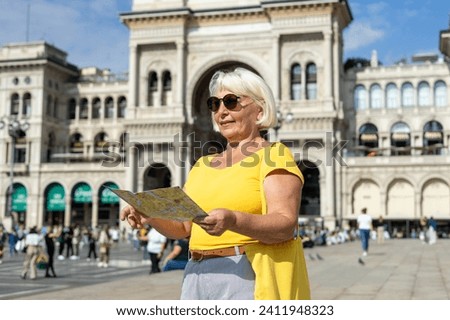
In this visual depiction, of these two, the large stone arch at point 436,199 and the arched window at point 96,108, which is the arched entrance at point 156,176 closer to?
the arched window at point 96,108

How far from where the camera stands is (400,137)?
53094mm

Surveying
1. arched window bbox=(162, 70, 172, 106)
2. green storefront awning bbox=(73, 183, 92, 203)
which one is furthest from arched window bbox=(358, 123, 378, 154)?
green storefront awning bbox=(73, 183, 92, 203)

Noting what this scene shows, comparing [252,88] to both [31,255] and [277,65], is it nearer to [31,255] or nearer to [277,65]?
[31,255]

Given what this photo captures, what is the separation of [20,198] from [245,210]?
57.3m

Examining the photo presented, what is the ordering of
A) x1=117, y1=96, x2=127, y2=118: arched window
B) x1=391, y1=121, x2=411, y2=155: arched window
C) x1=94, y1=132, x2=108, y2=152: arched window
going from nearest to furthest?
x1=391, y1=121, x2=411, y2=155: arched window
x1=94, y1=132, x2=108, y2=152: arched window
x1=117, y1=96, x2=127, y2=118: arched window

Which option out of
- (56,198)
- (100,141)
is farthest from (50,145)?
(56,198)

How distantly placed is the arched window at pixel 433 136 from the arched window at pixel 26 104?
115 ft

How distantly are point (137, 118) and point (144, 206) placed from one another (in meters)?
49.9

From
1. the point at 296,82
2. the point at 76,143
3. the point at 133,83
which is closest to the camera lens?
the point at 296,82

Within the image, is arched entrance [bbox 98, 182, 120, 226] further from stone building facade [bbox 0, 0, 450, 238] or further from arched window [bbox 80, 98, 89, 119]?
arched window [bbox 80, 98, 89, 119]

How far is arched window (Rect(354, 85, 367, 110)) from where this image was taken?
54.0 m

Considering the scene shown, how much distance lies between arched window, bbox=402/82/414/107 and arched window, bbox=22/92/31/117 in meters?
33.3
